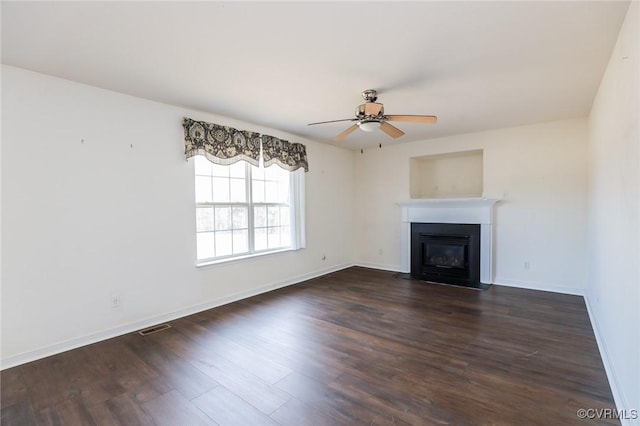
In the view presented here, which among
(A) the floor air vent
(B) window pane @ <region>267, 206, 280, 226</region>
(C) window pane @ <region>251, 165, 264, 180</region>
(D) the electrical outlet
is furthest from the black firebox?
(D) the electrical outlet

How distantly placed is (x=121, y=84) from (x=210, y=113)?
1.08m

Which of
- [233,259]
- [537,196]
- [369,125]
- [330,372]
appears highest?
[369,125]

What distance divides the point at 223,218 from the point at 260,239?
2.37ft

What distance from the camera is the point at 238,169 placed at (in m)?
4.27

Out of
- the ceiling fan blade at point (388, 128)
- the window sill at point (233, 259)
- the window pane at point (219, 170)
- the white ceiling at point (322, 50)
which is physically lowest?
the window sill at point (233, 259)

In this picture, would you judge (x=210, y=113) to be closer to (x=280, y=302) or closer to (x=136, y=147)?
(x=136, y=147)

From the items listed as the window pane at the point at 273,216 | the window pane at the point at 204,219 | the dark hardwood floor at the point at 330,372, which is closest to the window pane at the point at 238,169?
the window pane at the point at 204,219

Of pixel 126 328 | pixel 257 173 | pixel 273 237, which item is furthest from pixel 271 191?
pixel 126 328

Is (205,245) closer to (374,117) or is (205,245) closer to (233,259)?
(233,259)

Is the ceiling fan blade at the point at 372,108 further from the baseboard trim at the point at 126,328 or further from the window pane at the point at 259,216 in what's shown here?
Answer: the baseboard trim at the point at 126,328

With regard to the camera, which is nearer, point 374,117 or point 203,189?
point 374,117

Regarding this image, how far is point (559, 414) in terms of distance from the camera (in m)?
1.87

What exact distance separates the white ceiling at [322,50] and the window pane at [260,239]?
1.86 metres

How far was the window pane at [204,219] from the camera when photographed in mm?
3832
